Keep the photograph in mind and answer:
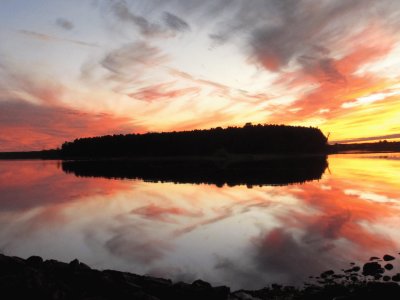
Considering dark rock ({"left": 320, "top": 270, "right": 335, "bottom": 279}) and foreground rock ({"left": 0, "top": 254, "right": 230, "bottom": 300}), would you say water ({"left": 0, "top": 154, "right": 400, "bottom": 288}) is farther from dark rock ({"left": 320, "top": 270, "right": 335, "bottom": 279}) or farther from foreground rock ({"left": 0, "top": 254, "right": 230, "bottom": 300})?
foreground rock ({"left": 0, "top": 254, "right": 230, "bottom": 300})

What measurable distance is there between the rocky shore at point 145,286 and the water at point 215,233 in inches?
41.4

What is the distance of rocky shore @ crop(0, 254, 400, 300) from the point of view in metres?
10.1

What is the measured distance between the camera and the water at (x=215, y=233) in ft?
48.6

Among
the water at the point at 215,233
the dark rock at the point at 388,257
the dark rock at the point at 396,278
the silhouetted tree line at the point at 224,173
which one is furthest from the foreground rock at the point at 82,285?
the silhouetted tree line at the point at 224,173

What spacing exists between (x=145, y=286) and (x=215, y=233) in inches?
339

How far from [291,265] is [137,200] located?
21863 millimetres

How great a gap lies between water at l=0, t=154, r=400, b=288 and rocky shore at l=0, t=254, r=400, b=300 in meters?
1.05

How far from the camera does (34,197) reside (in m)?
39.3

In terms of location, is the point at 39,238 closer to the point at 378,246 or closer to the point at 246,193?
the point at 378,246

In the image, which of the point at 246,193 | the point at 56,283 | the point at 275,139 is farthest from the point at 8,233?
the point at 275,139

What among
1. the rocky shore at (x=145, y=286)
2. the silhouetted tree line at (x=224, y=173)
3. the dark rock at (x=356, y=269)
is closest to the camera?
the rocky shore at (x=145, y=286)

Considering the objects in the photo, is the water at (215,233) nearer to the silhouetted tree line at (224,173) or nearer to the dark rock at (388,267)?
the dark rock at (388,267)

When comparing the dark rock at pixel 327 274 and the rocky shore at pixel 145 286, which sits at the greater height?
the rocky shore at pixel 145 286

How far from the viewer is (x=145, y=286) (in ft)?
38.6
